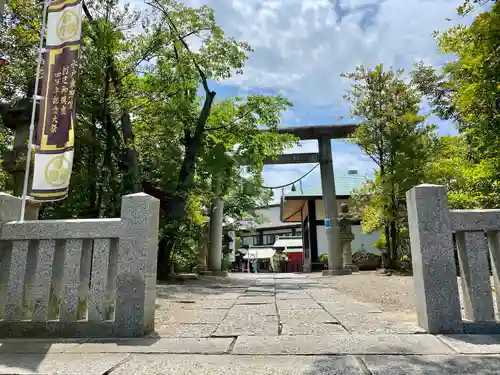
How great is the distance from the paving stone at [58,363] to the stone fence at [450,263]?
244cm

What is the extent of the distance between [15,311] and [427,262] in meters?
3.63

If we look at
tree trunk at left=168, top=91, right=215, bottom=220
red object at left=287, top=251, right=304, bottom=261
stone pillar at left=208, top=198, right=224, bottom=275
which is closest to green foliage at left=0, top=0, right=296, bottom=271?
tree trunk at left=168, top=91, right=215, bottom=220

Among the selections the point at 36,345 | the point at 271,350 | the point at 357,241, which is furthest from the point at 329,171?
the point at 36,345

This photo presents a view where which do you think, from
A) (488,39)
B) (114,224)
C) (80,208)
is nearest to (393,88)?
(488,39)

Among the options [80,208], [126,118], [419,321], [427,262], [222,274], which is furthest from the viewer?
[222,274]

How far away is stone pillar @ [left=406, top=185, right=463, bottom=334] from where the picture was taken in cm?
302

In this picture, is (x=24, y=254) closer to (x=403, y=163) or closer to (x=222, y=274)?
(x=403, y=163)

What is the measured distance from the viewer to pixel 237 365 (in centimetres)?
236

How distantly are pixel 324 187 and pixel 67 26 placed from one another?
37.9 ft

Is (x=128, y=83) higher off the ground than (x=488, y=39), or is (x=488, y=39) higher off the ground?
(x=128, y=83)

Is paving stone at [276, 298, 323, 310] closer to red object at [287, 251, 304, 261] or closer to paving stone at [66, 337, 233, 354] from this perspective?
paving stone at [66, 337, 233, 354]

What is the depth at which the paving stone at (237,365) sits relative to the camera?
2219 mm

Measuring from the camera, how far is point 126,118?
9.33 meters

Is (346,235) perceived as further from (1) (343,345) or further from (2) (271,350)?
(2) (271,350)
